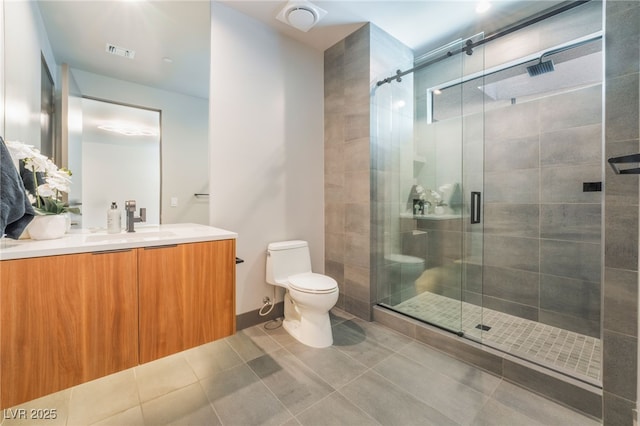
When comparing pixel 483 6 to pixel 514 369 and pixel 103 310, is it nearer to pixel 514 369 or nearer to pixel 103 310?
pixel 514 369

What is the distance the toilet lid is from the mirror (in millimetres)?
1090

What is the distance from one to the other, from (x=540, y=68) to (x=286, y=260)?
2700 millimetres

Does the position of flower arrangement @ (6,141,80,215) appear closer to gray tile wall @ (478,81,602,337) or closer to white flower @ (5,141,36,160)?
white flower @ (5,141,36,160)

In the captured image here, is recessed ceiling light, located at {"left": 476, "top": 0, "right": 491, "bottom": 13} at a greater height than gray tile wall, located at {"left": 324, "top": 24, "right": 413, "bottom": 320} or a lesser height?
greater

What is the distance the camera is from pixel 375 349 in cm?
191

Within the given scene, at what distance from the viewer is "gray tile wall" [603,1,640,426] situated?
1160 mm

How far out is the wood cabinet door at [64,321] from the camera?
39.6 inches

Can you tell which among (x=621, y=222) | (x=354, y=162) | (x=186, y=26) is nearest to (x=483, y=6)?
(x=354, y=162)

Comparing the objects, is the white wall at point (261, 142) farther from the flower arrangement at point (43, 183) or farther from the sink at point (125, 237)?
the flower arrangement at point (43, 183)

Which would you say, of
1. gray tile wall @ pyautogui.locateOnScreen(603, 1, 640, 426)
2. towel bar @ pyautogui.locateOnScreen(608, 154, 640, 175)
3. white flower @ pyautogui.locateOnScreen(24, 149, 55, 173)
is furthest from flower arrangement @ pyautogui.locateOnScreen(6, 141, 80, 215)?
gray tile wall @ pyautogui.locateOnScreen(603, 1, 640, 426)

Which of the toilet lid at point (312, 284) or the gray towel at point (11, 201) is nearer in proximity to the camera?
the gray towel at point (11, 201)

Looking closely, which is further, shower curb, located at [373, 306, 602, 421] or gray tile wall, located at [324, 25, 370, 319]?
gray tile wall, located at [324, 25, 370, 319]

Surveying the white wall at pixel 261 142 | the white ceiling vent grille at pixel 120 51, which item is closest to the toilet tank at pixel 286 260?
the white wall at pixel 261 142

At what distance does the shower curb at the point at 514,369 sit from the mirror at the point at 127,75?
7.01 feet
